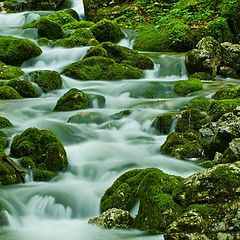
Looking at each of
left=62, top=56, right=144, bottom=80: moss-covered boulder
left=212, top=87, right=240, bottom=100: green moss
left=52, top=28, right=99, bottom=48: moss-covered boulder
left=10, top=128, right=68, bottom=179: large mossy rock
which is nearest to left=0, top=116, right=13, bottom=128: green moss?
left=10, top=128, right=68, bottom=179: large mossy rock

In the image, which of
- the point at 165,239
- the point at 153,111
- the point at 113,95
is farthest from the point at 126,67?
the point at 165,239

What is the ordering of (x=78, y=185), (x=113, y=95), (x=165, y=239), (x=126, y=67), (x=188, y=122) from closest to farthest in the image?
(x=165, y=239) → (x=78, y=185) → (x=188, y=122) → (x=113, y=95) → (x=126, y=67)

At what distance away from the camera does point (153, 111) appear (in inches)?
440

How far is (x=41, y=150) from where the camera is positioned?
809 centimetres

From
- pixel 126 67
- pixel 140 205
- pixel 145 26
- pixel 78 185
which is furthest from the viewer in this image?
pixel 145 26

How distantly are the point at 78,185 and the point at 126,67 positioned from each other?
339 inches

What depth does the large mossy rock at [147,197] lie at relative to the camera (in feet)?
18.0

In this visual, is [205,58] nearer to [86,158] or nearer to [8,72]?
[8,72]

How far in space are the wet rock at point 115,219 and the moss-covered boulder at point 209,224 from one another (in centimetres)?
103

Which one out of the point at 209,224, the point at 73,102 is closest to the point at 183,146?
the point at 209,224

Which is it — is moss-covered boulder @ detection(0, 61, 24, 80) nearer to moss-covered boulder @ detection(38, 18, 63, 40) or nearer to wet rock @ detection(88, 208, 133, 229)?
moss-covered boulder @ detection(38, 18, 63, 40)

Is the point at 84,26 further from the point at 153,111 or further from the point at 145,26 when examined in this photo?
the point at 153,111

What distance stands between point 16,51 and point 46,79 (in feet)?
10.8

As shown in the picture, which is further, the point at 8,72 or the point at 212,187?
the point at 8,72
